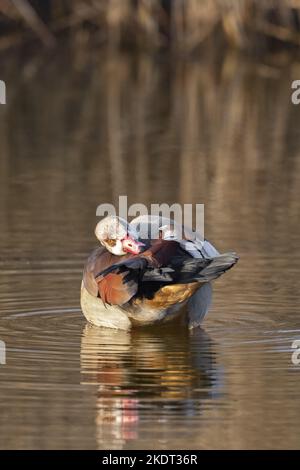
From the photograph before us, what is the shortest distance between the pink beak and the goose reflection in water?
485 mm

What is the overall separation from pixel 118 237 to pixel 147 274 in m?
0.64

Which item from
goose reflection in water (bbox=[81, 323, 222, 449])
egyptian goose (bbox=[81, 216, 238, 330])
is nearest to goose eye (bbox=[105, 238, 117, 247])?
egyptian goose (bbox=[81, 216, 238, 330])

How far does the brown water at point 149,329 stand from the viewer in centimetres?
599

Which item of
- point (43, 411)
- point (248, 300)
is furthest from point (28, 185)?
point (43, 411)

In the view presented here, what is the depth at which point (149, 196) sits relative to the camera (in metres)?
11.7

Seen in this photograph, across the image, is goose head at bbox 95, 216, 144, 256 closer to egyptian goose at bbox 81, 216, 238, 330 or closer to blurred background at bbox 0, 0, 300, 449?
egyptian goose at bbox 81, 216, 238, 330

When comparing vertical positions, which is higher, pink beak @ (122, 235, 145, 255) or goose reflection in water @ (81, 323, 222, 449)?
pink beak @ (122, 235, 145, 255)

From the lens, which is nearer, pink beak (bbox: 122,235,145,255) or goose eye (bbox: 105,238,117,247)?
pink beak (bbox: 122,235,145,255)

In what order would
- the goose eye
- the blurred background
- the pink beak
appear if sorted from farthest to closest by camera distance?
the goose eye → the pink beak → the blurred background

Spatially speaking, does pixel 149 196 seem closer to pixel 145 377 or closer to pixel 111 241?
pixel 111 241

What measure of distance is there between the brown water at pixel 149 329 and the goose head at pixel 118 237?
484mm

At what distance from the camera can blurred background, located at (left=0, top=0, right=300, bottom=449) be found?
6.14 metres

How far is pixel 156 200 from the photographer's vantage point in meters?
11.6

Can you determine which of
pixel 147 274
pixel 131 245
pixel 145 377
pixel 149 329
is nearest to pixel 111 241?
pixel 131 245
